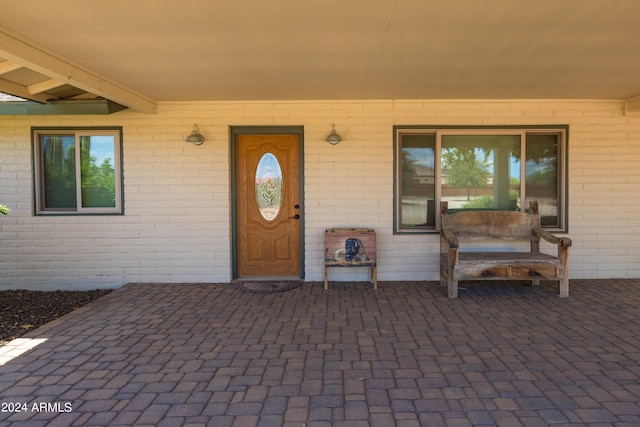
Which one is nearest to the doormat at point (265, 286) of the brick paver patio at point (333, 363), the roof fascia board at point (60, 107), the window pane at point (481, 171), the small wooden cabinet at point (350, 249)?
the brick paver patio at point (333, 363)

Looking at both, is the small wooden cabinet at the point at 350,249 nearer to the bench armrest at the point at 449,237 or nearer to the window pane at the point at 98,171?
the bench armrest at the point at 449,237

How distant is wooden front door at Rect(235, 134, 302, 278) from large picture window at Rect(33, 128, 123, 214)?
5.81 ft

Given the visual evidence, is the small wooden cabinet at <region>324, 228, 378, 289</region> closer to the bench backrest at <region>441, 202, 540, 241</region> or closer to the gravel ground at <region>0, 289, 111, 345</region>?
the bench backrest at <region>441, 202, 540, 241</region>

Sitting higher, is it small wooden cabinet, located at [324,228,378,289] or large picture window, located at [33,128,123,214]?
large picture window, located at [33,128,123,214]

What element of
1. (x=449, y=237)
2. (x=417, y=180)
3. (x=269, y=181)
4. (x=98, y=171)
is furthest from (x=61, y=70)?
(x=449, y=237)

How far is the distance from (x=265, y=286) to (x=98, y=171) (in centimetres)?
296

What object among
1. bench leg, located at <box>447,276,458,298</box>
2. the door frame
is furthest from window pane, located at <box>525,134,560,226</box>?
the door frame

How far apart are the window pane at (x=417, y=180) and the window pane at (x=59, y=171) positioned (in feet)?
15.8

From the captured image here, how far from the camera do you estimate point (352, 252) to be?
5.38m

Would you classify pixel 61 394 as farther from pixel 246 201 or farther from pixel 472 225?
pixel 472 225

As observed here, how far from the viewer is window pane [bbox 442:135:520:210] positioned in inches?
232

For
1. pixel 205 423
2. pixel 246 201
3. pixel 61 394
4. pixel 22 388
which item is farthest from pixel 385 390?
pixel 246 201

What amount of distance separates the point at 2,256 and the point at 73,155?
176cm

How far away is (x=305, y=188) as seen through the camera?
5.81 meters
